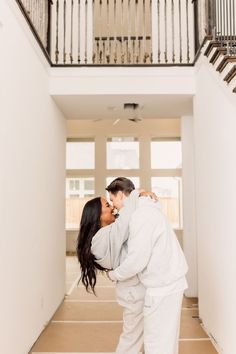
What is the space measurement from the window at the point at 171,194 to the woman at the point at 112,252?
9101mm

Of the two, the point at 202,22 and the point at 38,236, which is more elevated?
the point at 202,22

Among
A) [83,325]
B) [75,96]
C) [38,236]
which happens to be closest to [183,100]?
[75,96]

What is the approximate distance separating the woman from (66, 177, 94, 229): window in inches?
363

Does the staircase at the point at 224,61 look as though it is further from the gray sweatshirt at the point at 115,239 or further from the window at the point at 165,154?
the window at the point at 165,154

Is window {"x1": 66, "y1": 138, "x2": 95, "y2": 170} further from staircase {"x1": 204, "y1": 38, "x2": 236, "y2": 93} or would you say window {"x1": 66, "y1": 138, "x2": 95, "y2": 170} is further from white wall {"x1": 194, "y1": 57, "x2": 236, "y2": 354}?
staircase {"x1": 204, "y1": 38, "x2": 236, "y2": 93}

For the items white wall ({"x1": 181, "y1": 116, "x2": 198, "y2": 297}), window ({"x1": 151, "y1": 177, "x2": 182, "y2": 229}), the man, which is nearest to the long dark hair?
the man

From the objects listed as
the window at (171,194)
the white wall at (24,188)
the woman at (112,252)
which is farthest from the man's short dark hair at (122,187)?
the window at (171,194)

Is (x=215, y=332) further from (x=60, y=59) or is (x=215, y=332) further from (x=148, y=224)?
(x=60, y=59)

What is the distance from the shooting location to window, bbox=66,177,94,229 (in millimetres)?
12165

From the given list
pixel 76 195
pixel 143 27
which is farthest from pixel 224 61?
pixel 76 195

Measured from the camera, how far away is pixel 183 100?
214 inches

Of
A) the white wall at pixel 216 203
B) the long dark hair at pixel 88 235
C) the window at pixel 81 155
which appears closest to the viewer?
the long dark hair at pixel 88 235

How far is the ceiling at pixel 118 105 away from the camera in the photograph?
527 centimetres

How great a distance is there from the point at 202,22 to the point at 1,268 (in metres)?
3.94
